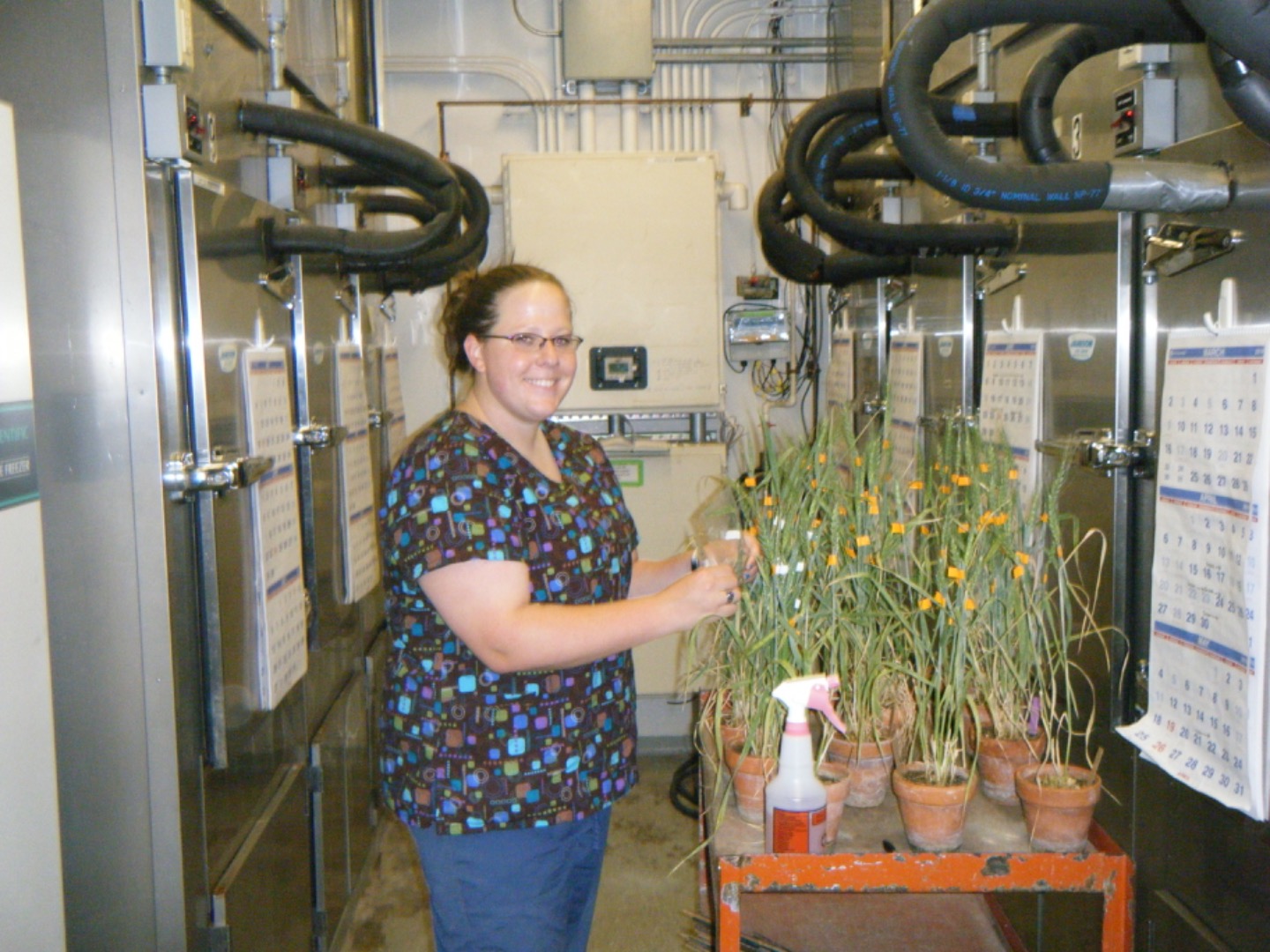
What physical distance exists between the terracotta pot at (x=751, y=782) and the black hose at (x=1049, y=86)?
1.16 m

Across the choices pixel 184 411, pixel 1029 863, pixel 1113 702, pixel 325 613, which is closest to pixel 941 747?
pixel 1029 863

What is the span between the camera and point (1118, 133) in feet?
5.98

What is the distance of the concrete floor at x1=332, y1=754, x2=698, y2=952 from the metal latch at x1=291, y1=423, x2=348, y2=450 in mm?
1224

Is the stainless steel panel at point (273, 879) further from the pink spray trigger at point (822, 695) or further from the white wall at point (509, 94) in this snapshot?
the white wall at point (509, 94)

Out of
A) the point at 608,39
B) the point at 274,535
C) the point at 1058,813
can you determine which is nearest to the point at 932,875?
the point at 1058,813

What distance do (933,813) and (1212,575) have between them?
530 mm

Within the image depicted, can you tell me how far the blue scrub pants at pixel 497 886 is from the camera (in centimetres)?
161

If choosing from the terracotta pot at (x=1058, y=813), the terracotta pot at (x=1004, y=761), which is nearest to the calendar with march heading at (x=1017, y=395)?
the terracotta pot at (x=1004, y=761)

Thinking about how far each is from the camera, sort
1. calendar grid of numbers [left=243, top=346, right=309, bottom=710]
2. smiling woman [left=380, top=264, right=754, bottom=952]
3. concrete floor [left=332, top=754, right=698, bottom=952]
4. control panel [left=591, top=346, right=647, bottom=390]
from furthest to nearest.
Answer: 1. control panel [left=591, top=346, right=647, bottom=390]
2. concrete floor [left=332, top=754, right=698, bottom=952]
3. calendar grid of numbers [left=243, top=346, right=309, bottom=710]
4. smiling woman [left=380, top=264, right=754, bottom=952]

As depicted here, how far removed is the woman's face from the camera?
166 cm

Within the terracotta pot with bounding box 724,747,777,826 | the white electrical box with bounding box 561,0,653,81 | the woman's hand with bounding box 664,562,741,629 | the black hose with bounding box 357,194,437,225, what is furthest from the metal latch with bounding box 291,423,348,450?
the white electrical box with bounding box 561,0,653,81

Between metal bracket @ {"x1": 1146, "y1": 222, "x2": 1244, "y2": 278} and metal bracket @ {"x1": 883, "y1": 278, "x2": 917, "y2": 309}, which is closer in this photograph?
metal bracket @ {"x1": 1146, "y1": 222, "x2": 1244, "y2": 278}

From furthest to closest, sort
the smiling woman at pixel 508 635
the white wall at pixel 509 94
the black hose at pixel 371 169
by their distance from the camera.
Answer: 1. the white wall at pixel 509 94
2. the black hose at pixel 371 169
3. the smiling woman at pixel 508 635

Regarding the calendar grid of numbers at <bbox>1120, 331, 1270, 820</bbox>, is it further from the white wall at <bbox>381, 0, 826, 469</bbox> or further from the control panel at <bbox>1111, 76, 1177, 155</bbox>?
the white wall at <bbox>381, 0, 826, 469</bbox>
